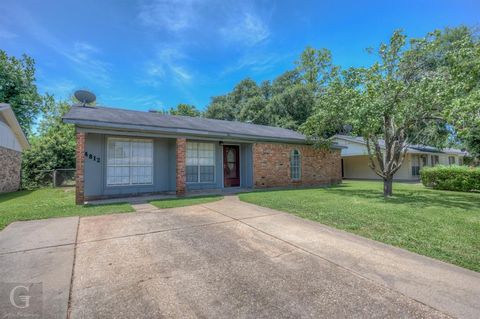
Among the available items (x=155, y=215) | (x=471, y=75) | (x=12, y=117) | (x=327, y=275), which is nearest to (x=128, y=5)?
(x=155, y=215)

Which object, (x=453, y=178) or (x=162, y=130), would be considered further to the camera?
(x=453, y=178)

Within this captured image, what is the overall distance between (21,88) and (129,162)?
79.3 ft

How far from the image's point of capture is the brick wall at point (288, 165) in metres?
12.3

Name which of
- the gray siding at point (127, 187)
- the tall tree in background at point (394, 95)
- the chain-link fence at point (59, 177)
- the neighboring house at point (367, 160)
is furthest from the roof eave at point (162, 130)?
the neighboring house at point (367, 160)

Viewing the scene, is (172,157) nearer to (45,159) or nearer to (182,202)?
(182,202)

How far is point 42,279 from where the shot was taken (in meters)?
3.00

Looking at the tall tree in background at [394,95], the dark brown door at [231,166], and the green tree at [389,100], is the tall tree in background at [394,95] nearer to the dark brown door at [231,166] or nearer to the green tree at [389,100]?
the green tree at [389,100]

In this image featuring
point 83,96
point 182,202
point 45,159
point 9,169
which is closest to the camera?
point 182,202

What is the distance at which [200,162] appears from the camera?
11.5 m

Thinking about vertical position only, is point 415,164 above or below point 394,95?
below

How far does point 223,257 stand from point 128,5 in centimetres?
1135

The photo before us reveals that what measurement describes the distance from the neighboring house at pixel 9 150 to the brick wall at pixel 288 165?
14.2 m

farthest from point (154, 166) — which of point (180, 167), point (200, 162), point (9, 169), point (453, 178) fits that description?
point (453, 178)

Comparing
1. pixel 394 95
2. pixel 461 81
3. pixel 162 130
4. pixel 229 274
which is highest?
pixel 461 81
